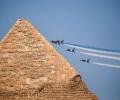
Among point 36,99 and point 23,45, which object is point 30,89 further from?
point 23,45

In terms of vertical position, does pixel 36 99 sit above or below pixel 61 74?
below

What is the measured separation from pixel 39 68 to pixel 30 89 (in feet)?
4.42

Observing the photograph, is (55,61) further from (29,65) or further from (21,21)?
(21,21)

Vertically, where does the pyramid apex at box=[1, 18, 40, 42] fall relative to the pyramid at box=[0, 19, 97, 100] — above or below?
above

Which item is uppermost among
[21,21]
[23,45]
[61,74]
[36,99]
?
[21,21]

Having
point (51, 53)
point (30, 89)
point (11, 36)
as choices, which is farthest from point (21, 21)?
point (30, 89)

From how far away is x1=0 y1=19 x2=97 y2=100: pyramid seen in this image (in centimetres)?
2316

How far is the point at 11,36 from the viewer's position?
2456 cm

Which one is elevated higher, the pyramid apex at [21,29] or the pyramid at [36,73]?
the pyramid apex at [21,29]

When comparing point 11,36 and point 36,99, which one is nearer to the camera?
point 36,99

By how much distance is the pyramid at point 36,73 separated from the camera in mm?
23156

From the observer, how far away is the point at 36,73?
23.6m

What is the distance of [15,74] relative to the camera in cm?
2353

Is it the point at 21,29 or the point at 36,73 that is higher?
Result: the point at 21,29
